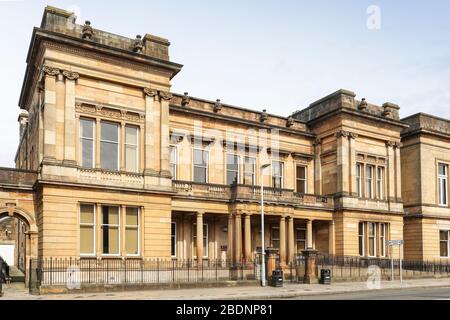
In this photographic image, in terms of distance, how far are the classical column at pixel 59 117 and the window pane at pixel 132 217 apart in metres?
4.95

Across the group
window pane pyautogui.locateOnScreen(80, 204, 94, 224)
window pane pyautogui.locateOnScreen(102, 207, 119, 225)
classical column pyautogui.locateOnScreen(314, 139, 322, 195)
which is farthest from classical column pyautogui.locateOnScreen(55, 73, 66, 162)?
classical column pyautogui.locateOnScreen(314, 139, 322, 195)

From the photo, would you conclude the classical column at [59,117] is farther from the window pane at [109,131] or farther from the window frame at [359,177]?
the window frame at [359,177]

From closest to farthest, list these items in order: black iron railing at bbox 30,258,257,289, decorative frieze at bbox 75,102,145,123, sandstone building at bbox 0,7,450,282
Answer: black iron railing at bbox 30,258,257,289 → sandstone building at bbox 0,7,450,282 → decorative frieze at bbox 75,102,145,123

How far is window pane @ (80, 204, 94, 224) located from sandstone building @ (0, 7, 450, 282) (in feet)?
0.19

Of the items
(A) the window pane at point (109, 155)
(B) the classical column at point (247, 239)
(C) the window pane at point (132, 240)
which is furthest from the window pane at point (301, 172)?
(A) the window pane at point (109, 155)

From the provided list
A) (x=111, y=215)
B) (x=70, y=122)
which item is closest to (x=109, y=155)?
(x=70, y=122)

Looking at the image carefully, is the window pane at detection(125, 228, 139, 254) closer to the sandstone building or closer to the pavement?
the sandstone building

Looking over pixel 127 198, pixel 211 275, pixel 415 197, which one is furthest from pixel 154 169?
pixel 415 197

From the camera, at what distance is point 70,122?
2803 centimetres

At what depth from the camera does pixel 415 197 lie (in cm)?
4419

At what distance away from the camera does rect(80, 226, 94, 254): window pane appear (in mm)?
27828

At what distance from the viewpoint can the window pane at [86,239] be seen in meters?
27.8

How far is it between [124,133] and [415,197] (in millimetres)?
26923

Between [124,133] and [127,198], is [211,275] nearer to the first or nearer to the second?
[127,198]
